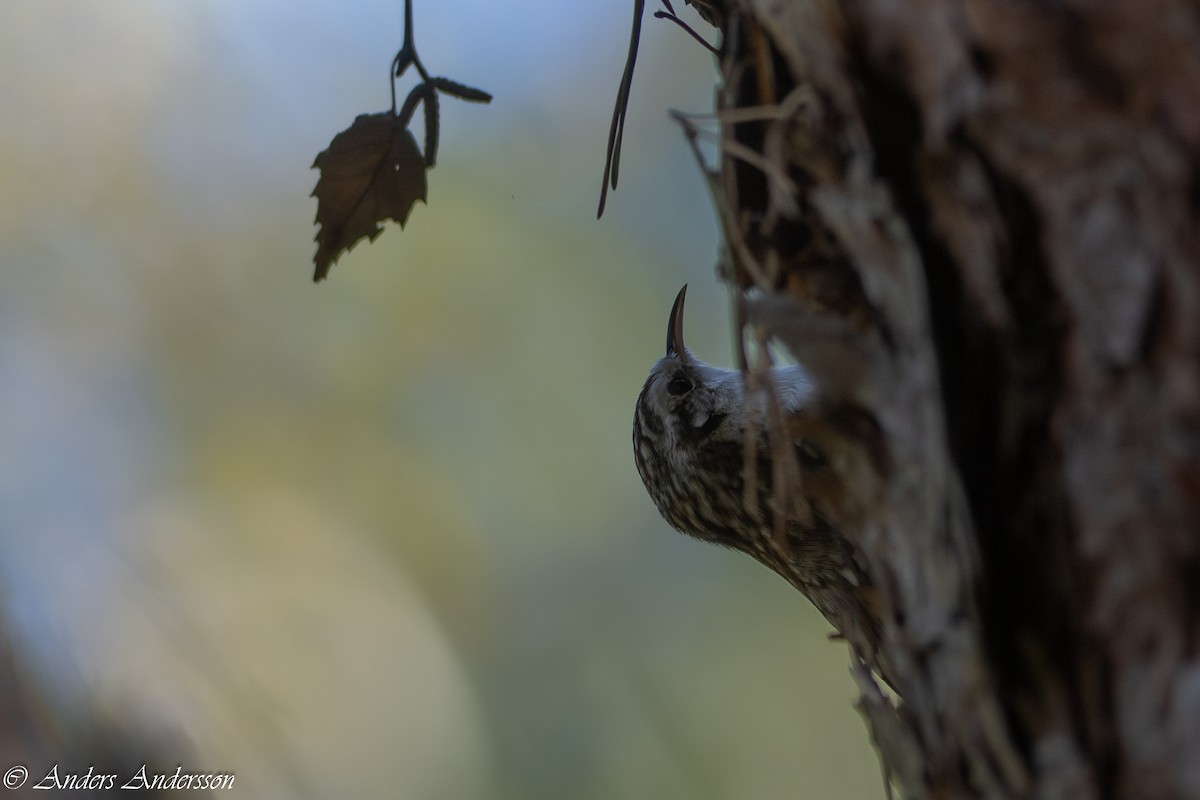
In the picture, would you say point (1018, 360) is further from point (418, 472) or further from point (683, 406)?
point (418, 472)

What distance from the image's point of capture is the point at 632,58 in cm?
147

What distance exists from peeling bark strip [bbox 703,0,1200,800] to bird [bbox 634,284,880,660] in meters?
0.22

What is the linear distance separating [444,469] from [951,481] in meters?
4.98

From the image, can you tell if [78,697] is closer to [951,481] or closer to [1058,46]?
[951,481]

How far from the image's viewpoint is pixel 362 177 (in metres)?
1.61

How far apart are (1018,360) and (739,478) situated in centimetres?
96

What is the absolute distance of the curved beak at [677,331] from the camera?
83.7 inches

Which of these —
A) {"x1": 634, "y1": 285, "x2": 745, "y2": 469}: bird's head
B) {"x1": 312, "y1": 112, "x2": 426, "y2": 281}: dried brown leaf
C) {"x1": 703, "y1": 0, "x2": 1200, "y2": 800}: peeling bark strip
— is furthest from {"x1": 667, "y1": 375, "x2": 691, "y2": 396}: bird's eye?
{"x1": 703, "y1": 0, "x2": 1200, "y2": 800}: peeling bark strip

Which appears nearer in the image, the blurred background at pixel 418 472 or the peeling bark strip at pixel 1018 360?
the peeling bark strip at pixel 1018 360

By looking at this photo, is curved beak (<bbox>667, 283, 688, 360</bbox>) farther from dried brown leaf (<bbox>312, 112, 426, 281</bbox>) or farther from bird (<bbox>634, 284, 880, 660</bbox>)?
dried brown leaf (<bbox>312, 112, 426, 281</bbox>)

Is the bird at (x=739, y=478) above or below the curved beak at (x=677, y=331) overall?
below

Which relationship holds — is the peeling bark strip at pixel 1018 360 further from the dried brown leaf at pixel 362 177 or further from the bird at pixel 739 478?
the dried brown leaf at pixel 362 177

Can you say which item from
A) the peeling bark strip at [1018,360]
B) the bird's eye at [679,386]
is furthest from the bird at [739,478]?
the peeling bark strip at [1018,360]

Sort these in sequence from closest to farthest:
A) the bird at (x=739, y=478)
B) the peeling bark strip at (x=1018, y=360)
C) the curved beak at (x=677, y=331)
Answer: the peeling bark strip at (x=1018, y=360) → the bird at (x=739, y=478) → the curved beak at (x=677, y=331)
